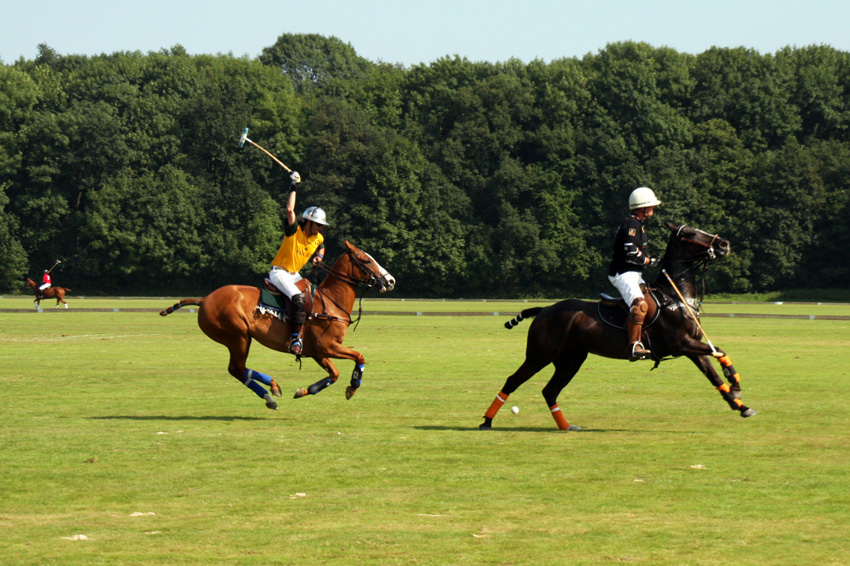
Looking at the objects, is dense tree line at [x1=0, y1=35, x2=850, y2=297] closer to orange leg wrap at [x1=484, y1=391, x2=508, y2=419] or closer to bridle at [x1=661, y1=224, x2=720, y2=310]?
bridle at [x1=661, y1=224, x2=720, y2=310]

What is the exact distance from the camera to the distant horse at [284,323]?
566 inches

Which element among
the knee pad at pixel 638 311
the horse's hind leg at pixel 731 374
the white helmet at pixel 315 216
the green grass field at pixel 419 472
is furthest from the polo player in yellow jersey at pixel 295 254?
the horse's hind leg at pixel 731 374

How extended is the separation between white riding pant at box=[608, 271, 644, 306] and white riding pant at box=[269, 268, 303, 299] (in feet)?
13.8

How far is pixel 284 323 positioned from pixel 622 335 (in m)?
4.53

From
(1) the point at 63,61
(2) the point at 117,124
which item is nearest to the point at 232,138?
(2) the point at 117,124

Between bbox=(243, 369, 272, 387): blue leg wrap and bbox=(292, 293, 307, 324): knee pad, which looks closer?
bbox=(292, 293, 307, 324): knee pad

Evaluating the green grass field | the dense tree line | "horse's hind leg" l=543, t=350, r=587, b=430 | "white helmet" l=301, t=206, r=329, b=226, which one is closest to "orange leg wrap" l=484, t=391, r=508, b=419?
the green grass field

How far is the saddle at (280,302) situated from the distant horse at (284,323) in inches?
1.9

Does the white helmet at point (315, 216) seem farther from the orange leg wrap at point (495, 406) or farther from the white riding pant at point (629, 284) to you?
the white riding pant at point (629, 284)

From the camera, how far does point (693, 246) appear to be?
43.0ft

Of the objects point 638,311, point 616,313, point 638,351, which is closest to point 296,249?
point 616,313

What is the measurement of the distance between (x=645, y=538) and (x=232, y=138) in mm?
76904

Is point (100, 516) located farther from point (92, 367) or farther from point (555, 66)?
point (555, 66)

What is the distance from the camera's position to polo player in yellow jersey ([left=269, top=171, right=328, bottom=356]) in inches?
563
